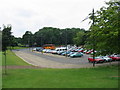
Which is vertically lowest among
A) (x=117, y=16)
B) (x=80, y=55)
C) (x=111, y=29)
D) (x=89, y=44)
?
(x=80, y=55)

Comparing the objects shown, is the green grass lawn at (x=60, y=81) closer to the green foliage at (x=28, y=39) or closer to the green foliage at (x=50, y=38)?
the green foliage at (x=28, y=39)

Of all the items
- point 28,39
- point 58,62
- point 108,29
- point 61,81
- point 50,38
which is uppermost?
point 50,38

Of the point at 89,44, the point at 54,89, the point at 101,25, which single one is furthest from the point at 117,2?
the point at 54,89

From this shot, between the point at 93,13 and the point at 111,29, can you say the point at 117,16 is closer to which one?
the point at 111,29

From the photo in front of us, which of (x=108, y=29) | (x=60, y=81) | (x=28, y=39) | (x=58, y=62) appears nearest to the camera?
(x=60, y=81)

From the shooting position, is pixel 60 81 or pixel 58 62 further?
pixel 58 62

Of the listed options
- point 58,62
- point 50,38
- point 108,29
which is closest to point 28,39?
point 50,38

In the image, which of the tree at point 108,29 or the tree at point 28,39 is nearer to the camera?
the tree at point 108,29

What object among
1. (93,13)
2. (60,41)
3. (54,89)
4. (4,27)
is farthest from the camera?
(60,41)

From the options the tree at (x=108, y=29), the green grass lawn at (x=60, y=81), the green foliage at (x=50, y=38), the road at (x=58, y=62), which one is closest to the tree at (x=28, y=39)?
the green foliage at (x=50, y=38)

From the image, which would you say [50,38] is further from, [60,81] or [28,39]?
[60,81]

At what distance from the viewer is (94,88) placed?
7.89m

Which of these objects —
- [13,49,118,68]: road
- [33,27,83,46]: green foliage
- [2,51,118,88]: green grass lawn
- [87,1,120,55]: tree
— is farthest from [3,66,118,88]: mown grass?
[33,27,83,46]: green foliage

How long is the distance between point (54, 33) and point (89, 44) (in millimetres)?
104031
